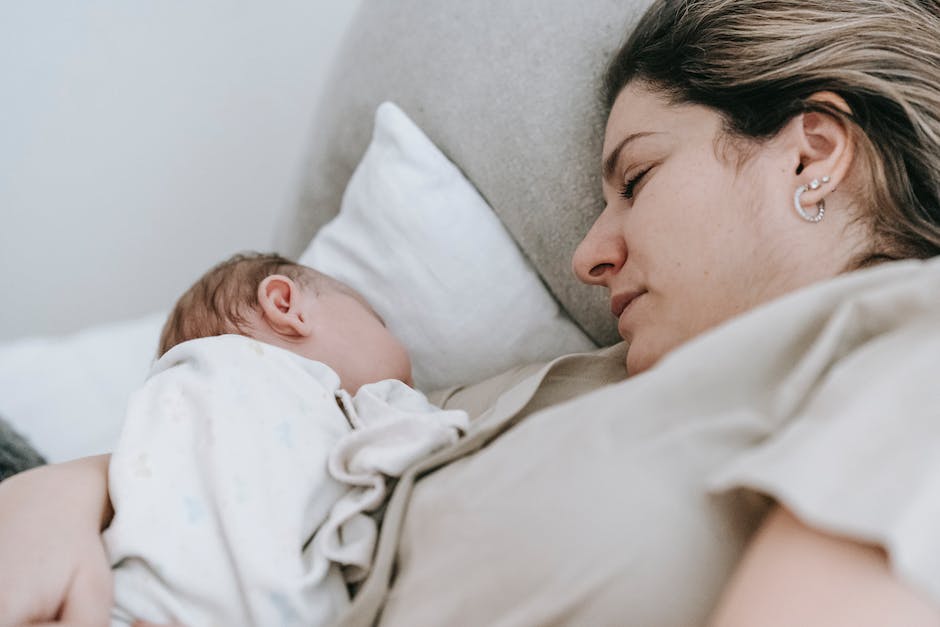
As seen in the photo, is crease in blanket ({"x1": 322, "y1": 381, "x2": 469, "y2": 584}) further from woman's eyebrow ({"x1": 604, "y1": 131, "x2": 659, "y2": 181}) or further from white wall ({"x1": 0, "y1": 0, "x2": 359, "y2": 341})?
white wall ({"x1": 0, "y1": 0, "x2": 359, "y2": 341})

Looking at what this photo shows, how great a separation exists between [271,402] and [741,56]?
2.09 feet

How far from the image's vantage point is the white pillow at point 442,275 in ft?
3.73

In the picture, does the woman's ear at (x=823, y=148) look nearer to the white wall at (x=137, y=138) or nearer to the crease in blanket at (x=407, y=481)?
the crease in blanket at (x=407, y=481)

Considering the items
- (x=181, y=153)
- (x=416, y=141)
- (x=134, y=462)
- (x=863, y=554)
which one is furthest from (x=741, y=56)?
(x=181, y=153)

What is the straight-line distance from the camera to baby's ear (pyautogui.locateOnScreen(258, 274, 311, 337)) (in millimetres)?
998

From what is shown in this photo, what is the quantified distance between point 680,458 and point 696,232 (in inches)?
12.9

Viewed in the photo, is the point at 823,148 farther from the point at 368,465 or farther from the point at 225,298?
the point at 225,298

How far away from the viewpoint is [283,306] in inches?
40.5

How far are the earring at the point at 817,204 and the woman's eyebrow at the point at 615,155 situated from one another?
0.57 ft

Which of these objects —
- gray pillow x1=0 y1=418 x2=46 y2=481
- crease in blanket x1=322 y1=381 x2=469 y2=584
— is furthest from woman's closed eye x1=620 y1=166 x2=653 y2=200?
gray pillow x1=0 y1=418 x2=46 y2=481

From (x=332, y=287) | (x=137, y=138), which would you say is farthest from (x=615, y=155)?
(x=137, y=138)

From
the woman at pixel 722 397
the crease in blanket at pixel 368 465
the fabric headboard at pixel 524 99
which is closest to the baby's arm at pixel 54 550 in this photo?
the woman at pixel 722 397

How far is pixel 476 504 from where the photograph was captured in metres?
0.64

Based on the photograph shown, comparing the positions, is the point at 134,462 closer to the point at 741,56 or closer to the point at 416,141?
the point at 416,141
